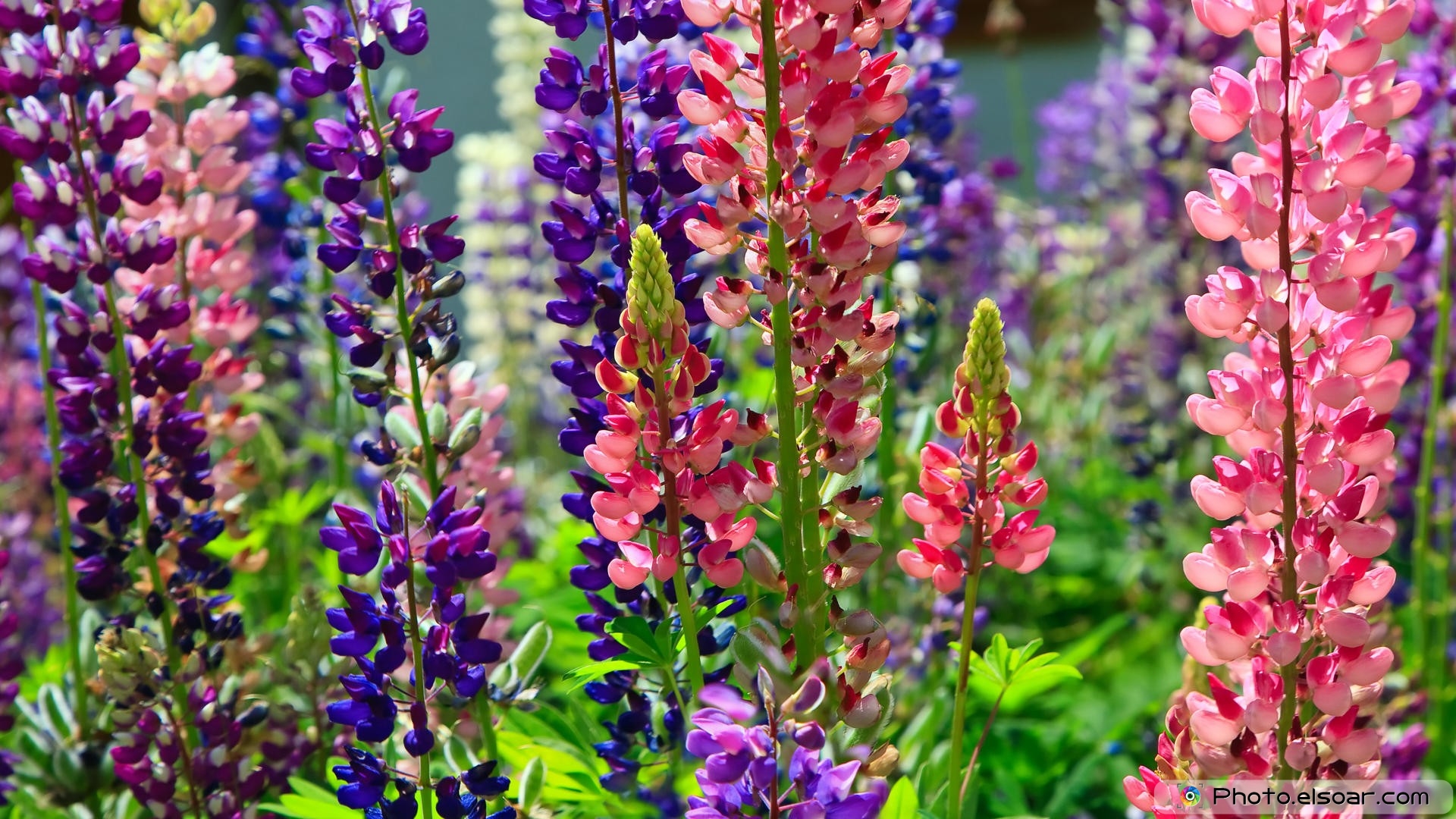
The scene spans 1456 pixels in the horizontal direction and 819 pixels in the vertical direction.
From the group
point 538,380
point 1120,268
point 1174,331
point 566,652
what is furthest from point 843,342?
point 1120,268

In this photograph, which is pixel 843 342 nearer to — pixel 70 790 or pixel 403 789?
pixel 403 789

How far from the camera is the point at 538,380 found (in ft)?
14.5

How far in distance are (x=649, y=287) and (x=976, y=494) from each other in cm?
39

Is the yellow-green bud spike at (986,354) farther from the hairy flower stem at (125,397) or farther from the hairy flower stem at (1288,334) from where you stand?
the hairy flower stem at (125,397)

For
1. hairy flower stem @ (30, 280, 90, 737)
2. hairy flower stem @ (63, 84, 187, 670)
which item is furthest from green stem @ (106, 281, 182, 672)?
hairy flower stem @ (30, 280, 90, 737)

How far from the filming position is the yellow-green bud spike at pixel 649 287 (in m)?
1.03

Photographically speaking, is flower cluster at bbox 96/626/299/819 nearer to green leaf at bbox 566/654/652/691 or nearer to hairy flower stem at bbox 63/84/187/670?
hairy flower stem at bbox 63/84/187/670

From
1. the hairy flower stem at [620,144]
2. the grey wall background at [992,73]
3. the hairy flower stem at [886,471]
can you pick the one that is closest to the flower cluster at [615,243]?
the hairy flower stem at [620,144]

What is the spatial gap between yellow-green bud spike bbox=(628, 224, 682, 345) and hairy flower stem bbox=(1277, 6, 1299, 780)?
19.7 inches

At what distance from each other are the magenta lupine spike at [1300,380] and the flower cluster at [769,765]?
0.33 meters

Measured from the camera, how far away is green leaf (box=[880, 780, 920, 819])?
1.21 meters

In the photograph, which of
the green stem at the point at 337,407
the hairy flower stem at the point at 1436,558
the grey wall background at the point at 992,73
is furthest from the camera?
the grey wall background at the point at 992,73

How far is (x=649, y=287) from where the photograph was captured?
104 cm

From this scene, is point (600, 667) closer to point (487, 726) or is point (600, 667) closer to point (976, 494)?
point (487, 726)
